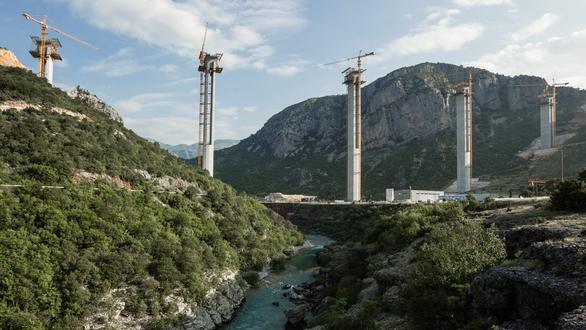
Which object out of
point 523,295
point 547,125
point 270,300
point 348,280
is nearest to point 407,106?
point 547,125

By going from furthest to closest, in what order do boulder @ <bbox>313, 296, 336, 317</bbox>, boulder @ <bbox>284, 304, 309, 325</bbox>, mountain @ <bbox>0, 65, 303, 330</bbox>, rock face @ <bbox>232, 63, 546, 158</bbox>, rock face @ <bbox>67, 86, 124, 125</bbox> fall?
rock face @ <bbox>232, 63, 546, 158</bbox>
rock face @ <bbox>67, 86, 124, 125</bbox>
boulder @ <bbox>284, 304, 309, 325</bbox>
boulder @ <bbox>313, 296, 336, 317</bbox>
mountain @ <bbox>0, 65, 303, 330</bbox>

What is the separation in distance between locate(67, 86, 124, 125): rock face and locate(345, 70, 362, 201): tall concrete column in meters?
56.2

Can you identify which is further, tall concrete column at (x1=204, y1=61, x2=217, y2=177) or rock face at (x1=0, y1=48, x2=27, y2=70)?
tall concrete column at (x1=204, y1=61, x2=217, y2=177)

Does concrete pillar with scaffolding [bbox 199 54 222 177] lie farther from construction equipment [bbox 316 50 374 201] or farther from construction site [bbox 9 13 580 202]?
construction equipment [bbox 316 50 374 201]

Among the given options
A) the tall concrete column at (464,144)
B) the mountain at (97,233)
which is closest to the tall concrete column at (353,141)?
the tall concrete column at (464,144)

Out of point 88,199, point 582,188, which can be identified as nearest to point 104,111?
point 88,199

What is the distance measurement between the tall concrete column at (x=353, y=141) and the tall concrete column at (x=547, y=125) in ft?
265

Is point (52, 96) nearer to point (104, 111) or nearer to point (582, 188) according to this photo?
point (104, 111)

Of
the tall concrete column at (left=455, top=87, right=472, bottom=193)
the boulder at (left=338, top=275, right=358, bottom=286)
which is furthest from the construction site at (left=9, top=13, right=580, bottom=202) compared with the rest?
the boulder at (left=338, top=275, right=358, bottom=286)

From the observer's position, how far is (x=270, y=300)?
3328 centimetres

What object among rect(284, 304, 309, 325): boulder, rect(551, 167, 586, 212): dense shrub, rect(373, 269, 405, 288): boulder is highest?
rect(551, 167, 586, 212): dense shrub

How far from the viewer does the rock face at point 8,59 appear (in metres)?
48.9

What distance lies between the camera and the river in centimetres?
2780

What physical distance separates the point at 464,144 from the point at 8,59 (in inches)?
4084
